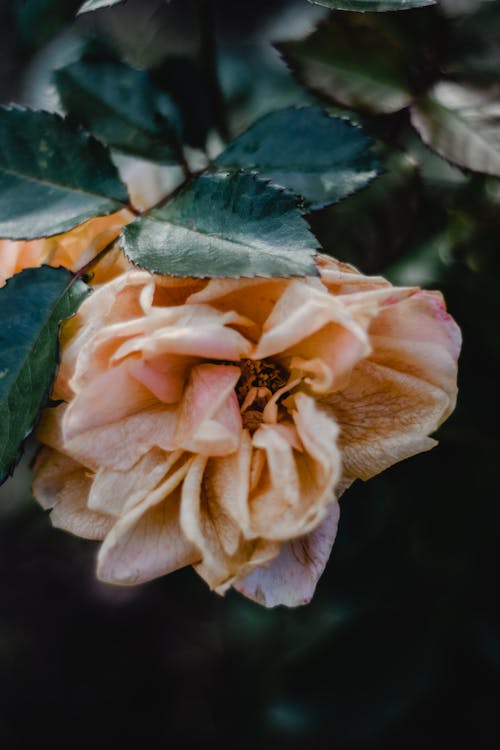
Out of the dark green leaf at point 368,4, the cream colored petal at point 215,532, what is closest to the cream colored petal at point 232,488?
the cream colored petal at point 215,532

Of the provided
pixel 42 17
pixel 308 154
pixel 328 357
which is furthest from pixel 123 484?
pixel 42 17

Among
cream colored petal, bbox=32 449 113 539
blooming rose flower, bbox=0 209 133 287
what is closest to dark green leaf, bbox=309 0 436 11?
blooming rose flower, bbox=0 209 133 287

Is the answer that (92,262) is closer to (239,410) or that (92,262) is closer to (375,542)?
(239,410)

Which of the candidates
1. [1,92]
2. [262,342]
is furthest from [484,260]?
[1,92]

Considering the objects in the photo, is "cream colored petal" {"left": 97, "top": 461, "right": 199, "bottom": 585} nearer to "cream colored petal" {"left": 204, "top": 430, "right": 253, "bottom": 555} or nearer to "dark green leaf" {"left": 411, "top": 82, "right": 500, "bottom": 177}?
"cream colored petal" {"left": 204, "top": 430, "right": 253, "bottom": 555}

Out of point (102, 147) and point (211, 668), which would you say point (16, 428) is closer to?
point (102, 147)
